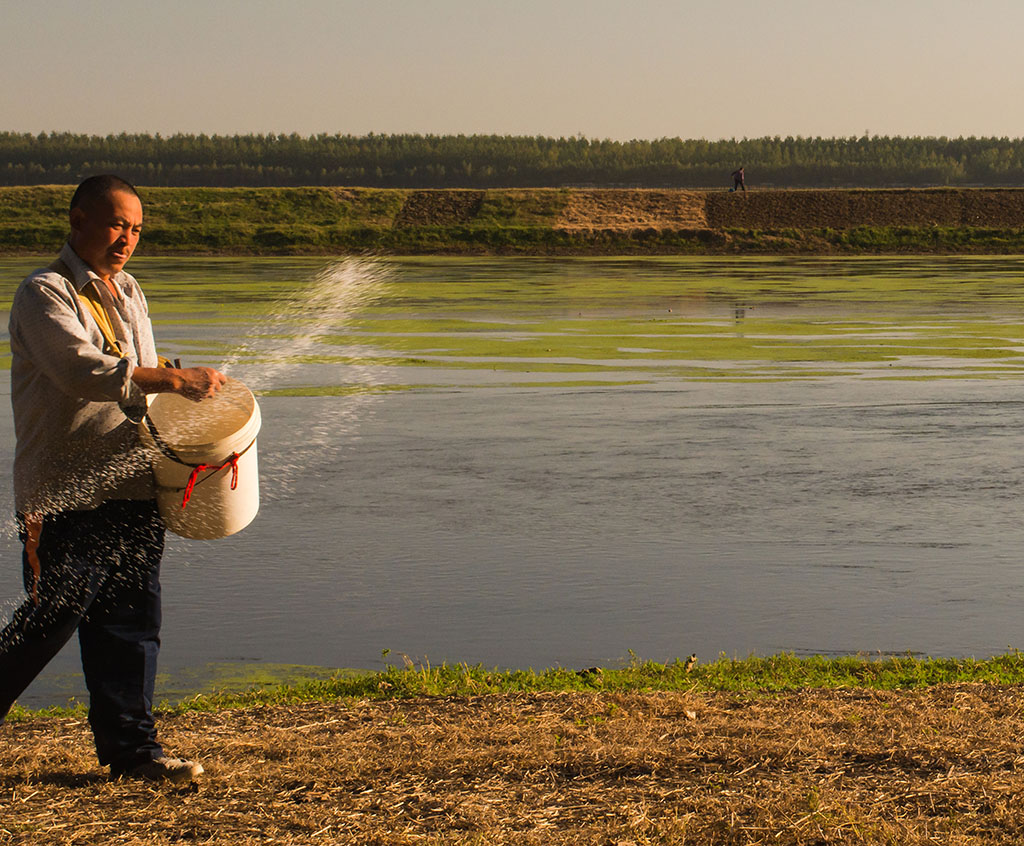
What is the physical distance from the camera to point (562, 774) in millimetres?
4633

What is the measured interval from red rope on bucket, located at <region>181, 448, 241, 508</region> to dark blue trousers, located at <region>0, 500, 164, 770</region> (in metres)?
0.11

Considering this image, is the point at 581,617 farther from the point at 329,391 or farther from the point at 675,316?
the point at 675,316

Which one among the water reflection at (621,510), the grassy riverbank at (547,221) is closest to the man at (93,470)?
the water reflection at (621,510)

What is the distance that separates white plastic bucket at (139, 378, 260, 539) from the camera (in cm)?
445

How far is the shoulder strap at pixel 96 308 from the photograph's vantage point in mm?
4340

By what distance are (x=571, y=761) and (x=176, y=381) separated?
5.84 feet

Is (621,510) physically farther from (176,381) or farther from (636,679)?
(176,381)

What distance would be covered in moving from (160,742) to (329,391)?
10.3m

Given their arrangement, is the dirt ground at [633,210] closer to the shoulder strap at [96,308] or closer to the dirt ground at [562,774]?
the dirt ground at [562,774]

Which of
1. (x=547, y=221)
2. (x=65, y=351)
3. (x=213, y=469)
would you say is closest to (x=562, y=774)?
(x=213, y=469)

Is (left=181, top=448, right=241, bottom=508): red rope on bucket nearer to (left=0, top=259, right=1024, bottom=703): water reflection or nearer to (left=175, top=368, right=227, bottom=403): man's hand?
(left=175, top=368, right=227, bottom=403): man's hand

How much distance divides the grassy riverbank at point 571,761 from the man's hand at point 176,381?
1275 millimetres

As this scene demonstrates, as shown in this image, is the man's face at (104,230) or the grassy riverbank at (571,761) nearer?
the grassy riverbank at (571,761)

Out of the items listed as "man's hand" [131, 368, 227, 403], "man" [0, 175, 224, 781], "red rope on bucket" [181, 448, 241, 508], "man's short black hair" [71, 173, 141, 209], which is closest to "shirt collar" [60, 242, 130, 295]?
"man" [0, 175, 224, 781]
